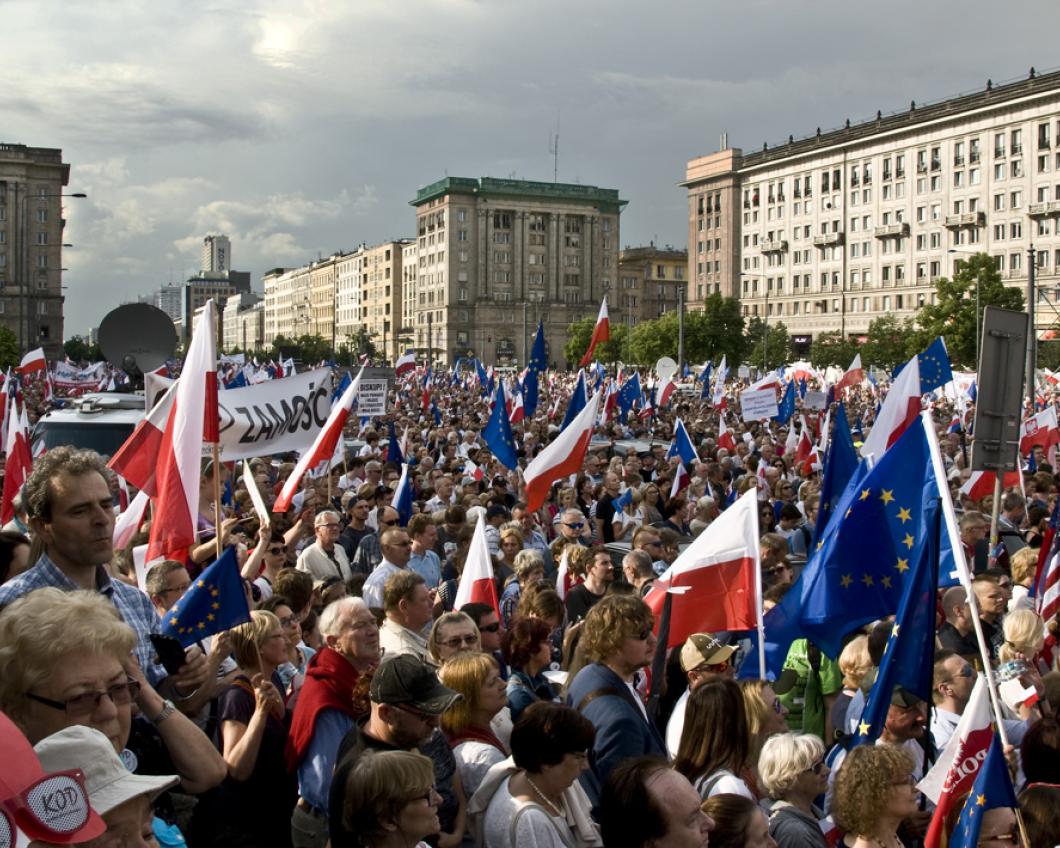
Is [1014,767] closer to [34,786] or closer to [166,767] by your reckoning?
[166,767]

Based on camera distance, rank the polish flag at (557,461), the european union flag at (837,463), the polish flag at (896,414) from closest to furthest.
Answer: the european union flag at (837,463) → the polish flag at (896,414) → the polish flag at (557,461)

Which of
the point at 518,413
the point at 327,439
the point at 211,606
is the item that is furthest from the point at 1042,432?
the point at 211,606

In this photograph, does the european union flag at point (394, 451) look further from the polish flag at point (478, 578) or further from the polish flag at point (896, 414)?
the polish flag at point (478, 578)

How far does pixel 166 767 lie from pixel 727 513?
3.65 metres

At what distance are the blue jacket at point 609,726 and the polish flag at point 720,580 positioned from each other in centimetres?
131

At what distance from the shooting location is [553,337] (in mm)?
141125

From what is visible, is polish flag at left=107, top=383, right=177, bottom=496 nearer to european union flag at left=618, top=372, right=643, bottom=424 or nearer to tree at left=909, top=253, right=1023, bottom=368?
european union flag at left=618, top=372, right=643, bottom=424

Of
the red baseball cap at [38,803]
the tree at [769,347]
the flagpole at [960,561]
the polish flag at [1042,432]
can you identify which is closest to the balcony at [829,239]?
the tree at [769,347]

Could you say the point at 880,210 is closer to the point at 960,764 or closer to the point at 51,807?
the point at 960,764

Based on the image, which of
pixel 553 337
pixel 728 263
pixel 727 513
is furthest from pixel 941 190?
pixel 727 513

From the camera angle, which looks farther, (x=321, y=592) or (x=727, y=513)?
(x=321, y=592)

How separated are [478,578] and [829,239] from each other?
9770cm

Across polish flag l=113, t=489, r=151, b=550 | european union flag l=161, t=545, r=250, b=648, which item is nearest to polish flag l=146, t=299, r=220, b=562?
european union flag l=161, t=545, r=250, b=648

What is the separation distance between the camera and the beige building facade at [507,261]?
137500 millimetres
